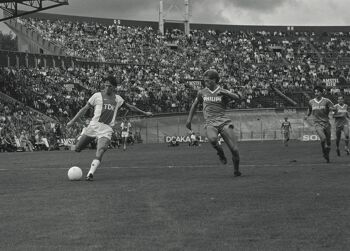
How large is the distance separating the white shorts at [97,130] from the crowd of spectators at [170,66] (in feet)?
93.1

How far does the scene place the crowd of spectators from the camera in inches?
2046

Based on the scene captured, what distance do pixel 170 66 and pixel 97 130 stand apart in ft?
179

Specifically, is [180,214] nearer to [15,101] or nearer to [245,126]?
[15,101]

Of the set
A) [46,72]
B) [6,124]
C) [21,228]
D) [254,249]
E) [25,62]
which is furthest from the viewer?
[25,62]

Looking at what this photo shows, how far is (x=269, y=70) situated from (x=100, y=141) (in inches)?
2397

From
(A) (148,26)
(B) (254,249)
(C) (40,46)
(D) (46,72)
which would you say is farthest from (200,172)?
(A) (148,26)

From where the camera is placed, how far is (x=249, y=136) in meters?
60.7

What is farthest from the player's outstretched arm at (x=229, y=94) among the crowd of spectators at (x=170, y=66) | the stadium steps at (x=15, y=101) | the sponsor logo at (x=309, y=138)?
the sponsor logo at (x=309, y=138)

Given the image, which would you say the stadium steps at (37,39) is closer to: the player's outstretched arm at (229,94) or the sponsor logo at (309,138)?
the sponsor logo at (309,138)

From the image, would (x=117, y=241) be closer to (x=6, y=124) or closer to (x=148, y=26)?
(x=6, y=124)

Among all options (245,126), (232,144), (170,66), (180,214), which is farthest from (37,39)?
(180,214)

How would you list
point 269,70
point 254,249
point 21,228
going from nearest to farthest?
1. point 254,249
2. point 21,228
3. point 269,70

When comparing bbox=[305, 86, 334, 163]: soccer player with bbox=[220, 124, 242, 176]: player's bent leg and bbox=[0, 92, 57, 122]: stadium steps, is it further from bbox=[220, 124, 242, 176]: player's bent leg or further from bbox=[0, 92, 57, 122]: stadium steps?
bbox=[0, 92, 57, 122]: stadium steps

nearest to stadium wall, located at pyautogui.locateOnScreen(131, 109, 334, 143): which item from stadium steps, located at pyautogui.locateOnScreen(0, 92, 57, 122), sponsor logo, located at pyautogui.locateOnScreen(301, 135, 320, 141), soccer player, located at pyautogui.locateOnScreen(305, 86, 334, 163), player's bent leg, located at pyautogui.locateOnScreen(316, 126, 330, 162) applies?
sponsor logo, located at pyautogui.locateOnScreen(301, 135, 320, 141)
